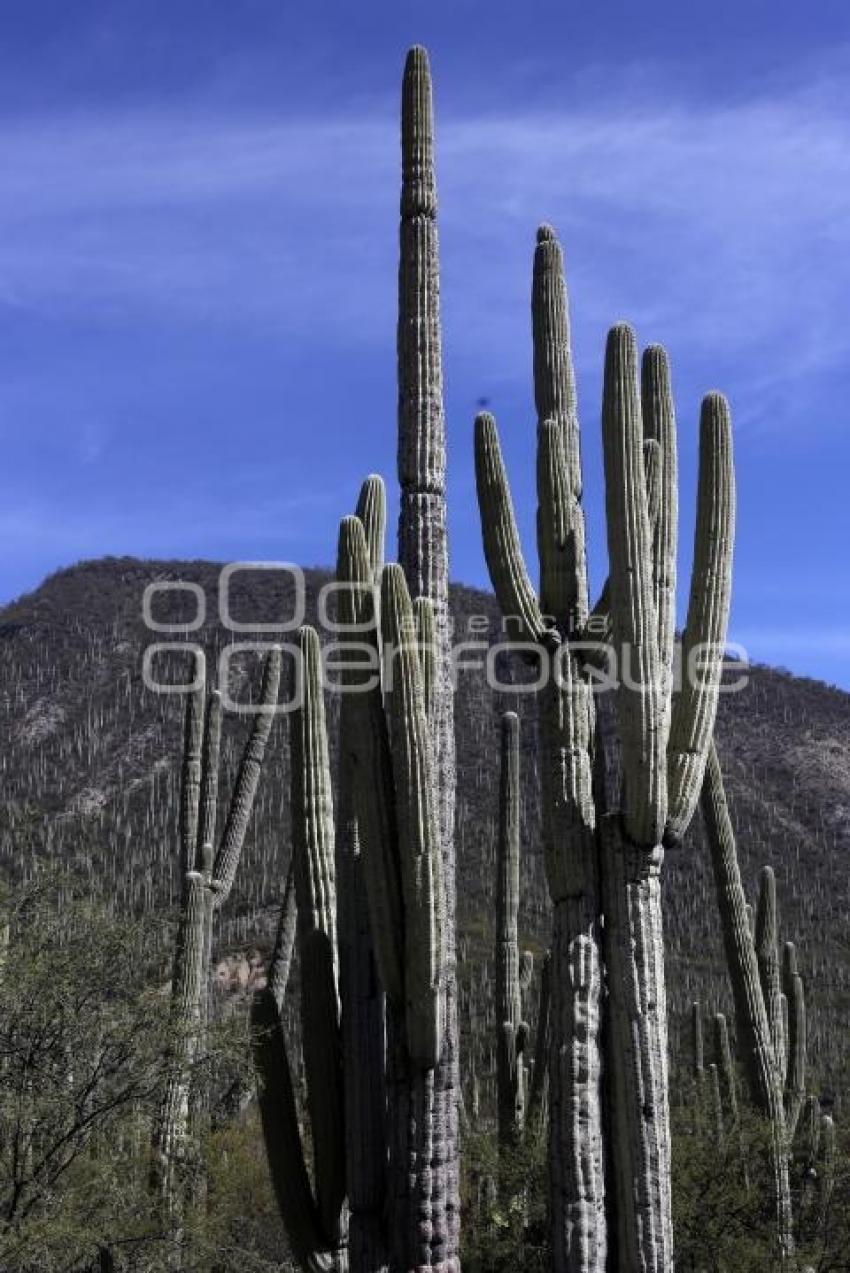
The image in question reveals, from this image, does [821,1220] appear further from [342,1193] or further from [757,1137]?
→ [342,1193]

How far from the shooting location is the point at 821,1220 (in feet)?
48.0

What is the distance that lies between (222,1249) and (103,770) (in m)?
41.5

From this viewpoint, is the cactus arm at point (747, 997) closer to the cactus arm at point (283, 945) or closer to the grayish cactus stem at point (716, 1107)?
the grayish cactus stem at point (716, 1107)

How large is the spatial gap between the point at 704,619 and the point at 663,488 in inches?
31.5

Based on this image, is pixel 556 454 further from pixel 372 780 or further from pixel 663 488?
pixel 372 780

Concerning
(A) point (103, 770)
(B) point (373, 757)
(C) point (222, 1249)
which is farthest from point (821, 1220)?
(A) point (103, 770)

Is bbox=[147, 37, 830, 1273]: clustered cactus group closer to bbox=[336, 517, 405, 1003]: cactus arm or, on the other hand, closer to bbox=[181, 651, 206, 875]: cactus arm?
bbox=[336, 517, 405, 1003]: cactus arm

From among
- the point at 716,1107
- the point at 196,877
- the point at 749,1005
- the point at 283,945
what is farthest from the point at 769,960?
the point at 196,877

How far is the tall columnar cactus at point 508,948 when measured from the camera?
14.6 metres

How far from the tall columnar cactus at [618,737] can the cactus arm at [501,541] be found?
1 cm

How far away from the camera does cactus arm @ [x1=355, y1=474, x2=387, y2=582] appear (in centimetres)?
901

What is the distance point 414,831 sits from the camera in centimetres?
757

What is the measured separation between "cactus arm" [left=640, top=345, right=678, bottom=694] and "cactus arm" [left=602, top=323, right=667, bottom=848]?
0.78ft

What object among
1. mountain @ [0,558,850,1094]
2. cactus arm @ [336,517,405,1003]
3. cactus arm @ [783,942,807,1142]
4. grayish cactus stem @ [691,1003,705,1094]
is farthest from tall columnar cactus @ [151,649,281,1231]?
mountain @ [0,558,850,1094]
